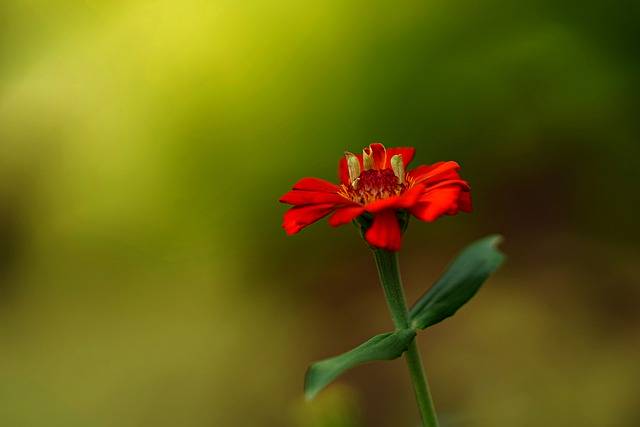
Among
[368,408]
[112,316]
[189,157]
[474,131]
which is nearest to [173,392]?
[112,316]

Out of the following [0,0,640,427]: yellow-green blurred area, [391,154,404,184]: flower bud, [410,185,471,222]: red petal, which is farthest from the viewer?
[0,0,640,427]: yellow-green blurred area

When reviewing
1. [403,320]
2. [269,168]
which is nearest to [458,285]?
[403,320]

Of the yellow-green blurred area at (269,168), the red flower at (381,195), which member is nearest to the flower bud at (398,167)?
the red flower at (381,195)

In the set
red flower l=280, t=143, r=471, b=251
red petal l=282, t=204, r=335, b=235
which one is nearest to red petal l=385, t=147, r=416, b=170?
red flower l=280, t=143, r=471, b=251

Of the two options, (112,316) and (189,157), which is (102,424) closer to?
(112,316)

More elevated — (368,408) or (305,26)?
(305,26)

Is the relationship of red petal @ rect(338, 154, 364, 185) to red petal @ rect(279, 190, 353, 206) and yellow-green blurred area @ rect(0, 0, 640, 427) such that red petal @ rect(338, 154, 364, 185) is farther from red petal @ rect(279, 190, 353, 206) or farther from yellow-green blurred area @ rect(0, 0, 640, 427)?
yellow-green blurred area @ rect(0, 0, 640, 427)
